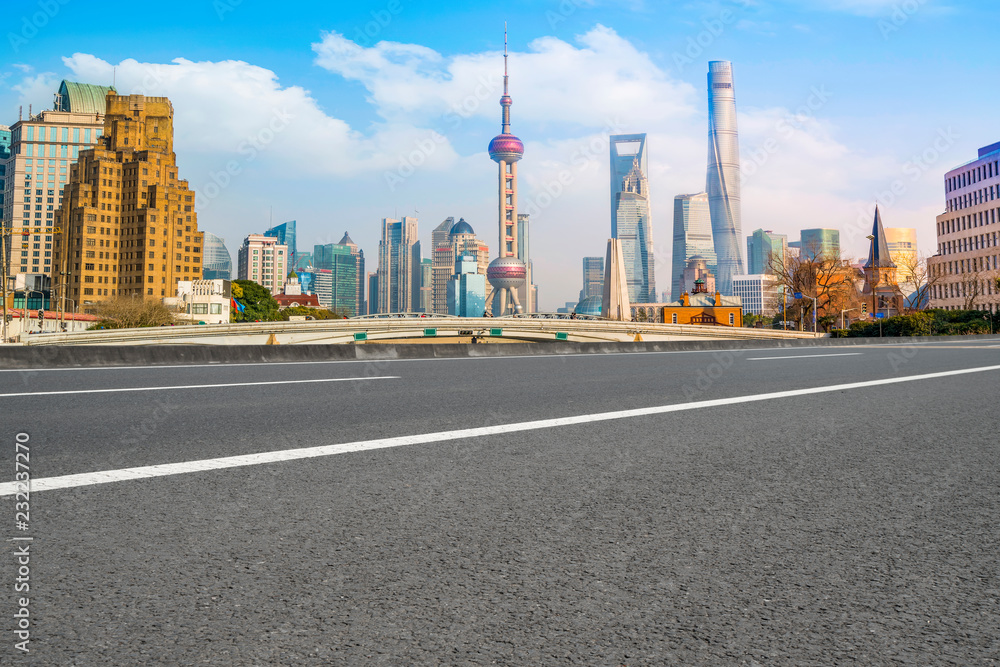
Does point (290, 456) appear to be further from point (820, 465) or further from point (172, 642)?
point (820, 465)

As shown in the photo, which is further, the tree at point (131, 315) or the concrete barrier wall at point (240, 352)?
the tree at point (131, 315)

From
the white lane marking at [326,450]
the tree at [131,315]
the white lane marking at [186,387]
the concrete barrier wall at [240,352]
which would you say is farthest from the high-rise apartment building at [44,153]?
the white lane marking at [326,450]

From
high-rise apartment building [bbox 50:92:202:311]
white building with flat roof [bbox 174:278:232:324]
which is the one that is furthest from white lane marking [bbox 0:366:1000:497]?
high-rise apartment building [bbox 50:92:202:311]

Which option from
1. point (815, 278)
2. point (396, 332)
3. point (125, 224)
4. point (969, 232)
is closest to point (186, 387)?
point (396, 332)

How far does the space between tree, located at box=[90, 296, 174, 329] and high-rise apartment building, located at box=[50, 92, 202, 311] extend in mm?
58595

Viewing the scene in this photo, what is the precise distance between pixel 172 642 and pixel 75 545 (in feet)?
3.37

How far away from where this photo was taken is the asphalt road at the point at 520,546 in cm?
196

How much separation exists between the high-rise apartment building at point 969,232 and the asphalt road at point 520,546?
411 ft

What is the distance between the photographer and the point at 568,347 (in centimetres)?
2230

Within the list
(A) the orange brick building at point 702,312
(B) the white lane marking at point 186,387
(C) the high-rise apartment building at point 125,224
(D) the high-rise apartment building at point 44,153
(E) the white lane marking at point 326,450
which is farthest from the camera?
(D) the high-rise apartment building at point 44,153

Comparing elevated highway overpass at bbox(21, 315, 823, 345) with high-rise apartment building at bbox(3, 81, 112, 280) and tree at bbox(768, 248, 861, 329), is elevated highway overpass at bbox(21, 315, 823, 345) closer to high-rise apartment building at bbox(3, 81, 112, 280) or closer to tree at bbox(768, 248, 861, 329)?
tree at bbox(768, 248, 861, 329)

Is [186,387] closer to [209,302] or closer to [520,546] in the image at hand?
[520,546]

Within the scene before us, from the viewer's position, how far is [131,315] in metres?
80.5

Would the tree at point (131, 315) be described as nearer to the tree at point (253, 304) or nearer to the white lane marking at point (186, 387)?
the tree at point (253, 304)
